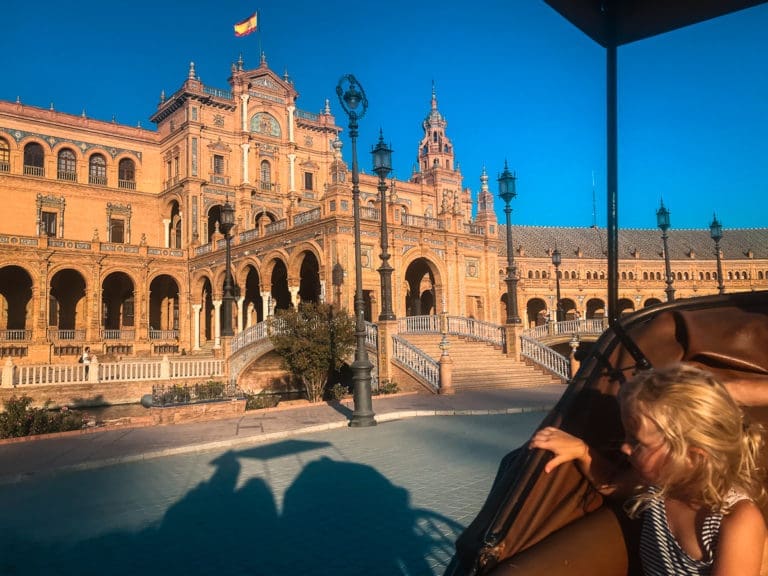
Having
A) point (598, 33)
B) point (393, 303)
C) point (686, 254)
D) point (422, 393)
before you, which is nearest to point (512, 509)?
point (598, 33)

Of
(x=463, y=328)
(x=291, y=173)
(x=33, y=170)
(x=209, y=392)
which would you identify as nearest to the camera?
(x=209, y=392)

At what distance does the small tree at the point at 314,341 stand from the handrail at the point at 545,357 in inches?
274

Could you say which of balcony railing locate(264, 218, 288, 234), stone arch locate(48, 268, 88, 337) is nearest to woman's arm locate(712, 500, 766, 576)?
balcony railing locate(264, 218, 288, 234)

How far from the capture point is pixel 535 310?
197 ft

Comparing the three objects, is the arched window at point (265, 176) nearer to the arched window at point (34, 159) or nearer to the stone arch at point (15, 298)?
the arched window at point (34, 159)

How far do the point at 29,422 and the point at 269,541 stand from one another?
9.04 meters

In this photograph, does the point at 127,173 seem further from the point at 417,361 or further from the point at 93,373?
the point at 417,361

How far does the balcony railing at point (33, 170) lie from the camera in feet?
124

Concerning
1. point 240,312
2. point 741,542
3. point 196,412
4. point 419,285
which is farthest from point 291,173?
point 741,542

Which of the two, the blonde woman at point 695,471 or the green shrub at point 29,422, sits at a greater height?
the blonde woman at point 695,471

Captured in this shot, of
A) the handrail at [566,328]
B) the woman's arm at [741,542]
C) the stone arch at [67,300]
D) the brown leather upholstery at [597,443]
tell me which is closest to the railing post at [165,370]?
the stone arch at [67,300]

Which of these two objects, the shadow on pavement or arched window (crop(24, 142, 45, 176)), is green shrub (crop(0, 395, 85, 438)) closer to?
the shadow on pavement

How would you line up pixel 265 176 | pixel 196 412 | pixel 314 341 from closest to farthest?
pixel 196 412, pixel 314 341, pixel 265 176

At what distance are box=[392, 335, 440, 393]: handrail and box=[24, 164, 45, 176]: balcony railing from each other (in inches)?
1203
